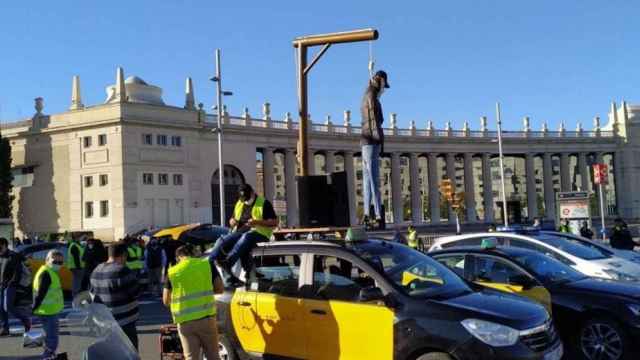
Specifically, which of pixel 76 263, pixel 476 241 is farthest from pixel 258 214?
pixel 76 263

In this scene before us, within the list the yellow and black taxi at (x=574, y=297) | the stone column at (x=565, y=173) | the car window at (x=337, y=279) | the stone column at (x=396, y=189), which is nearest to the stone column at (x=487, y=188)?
the stone column at (x=565, y=173)

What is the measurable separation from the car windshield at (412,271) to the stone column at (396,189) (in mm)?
71118

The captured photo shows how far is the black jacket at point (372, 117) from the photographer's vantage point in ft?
39.8

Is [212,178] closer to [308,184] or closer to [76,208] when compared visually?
[76,208]

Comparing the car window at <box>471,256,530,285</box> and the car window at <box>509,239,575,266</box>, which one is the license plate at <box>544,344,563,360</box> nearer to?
the car window at <box>471,256,530,285</box>

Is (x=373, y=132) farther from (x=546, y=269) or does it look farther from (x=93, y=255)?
(x=93, y=255)

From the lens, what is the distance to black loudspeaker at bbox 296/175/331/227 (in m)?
10.9

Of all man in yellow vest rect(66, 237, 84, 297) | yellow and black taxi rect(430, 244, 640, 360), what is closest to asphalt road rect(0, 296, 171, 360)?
man in yellow vest rect(66, 237, 84, 297)

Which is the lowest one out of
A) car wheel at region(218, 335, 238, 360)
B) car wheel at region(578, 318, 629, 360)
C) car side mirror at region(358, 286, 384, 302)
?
car wheel at region(578, 318, 629, 360)

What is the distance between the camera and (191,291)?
23.9ft

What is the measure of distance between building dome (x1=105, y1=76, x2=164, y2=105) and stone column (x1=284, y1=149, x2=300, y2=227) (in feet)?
51.4

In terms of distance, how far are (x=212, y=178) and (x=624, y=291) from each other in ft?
196

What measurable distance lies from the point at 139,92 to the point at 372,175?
57626mm

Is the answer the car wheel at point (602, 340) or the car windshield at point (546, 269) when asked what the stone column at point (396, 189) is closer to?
the car windshield at point (546, 269)
